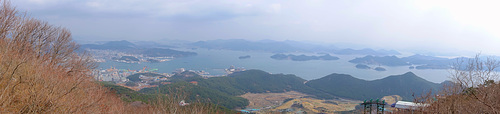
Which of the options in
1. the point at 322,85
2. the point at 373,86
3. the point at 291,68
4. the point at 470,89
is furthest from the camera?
the point at 291,68

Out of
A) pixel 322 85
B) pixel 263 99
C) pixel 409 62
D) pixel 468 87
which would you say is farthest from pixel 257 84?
pixel 409 62

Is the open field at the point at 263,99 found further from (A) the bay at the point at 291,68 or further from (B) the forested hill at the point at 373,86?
(A) the bay at the point at 291,68

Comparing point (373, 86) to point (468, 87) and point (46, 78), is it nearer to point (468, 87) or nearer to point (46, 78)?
point (468, 87)

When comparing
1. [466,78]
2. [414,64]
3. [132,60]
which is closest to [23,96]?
[466,78]

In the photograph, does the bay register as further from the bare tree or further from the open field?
the bare tree

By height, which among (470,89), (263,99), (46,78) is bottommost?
(263,99)
